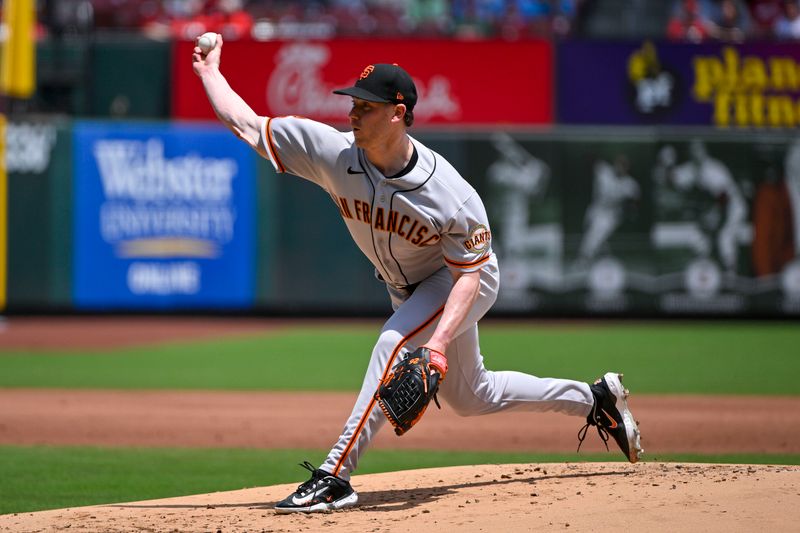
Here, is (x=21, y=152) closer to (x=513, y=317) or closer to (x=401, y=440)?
(x=513, y=317)

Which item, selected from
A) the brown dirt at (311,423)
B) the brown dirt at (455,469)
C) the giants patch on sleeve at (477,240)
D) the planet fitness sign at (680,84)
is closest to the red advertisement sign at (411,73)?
the planet fitness sign at (680,84)

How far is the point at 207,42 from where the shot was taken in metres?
4.94

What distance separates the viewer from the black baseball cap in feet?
15.3

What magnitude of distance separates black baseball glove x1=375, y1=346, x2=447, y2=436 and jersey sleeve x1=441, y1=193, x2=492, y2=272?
1.35 feet

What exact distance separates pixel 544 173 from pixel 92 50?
21.6 feet

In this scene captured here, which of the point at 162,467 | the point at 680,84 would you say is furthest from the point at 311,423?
the point at 680,84

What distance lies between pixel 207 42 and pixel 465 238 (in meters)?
1.39

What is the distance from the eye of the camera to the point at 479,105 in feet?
53.7

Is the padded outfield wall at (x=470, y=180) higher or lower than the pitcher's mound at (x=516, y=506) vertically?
higher

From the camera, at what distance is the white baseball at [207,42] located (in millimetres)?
4934

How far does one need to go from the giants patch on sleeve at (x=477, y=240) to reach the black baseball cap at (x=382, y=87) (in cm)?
60

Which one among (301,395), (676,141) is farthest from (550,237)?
(301,395)

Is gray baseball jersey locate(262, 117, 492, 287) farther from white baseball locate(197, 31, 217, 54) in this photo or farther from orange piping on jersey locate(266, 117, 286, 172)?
white baseball locate(197, 31, 217, 54)

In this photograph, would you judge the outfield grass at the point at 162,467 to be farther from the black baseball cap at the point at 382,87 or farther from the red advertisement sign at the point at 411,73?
the red advertisement sign at the point at 411,73
